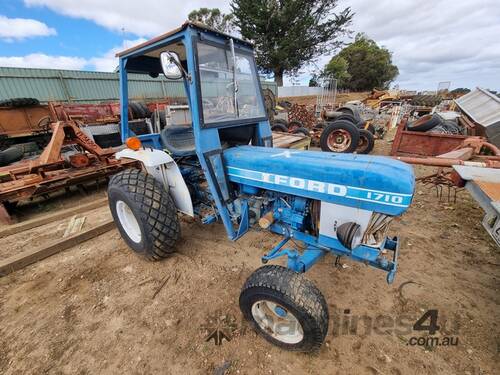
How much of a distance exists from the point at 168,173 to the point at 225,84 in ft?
3.58

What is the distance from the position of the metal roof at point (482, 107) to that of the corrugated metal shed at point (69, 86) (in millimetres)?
10799

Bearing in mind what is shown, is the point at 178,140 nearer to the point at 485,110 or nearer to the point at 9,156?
the point at 9,156

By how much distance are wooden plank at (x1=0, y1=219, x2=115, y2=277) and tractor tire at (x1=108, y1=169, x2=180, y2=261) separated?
0.99m

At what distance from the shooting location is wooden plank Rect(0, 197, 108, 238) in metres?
3.40

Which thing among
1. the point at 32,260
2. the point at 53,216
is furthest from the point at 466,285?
the point at 53,216

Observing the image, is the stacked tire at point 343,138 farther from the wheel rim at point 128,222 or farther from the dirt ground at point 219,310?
the wheel rim at point 128,222

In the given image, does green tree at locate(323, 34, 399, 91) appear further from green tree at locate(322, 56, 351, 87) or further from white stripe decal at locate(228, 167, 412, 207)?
white stripe decal at locate(228, 167, 412, 207)

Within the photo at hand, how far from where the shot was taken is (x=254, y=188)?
2.20m

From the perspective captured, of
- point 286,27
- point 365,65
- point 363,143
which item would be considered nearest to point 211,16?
point 286,27

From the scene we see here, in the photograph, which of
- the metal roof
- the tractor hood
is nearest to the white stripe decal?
the tractor hood

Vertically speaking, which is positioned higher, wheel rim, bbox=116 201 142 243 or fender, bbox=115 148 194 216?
fender, bbox=115 148 194 216

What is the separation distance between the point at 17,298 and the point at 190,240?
1698mm

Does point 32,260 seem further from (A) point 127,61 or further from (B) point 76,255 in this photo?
(A) point 127,61

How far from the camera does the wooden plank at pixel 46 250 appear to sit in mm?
2598
